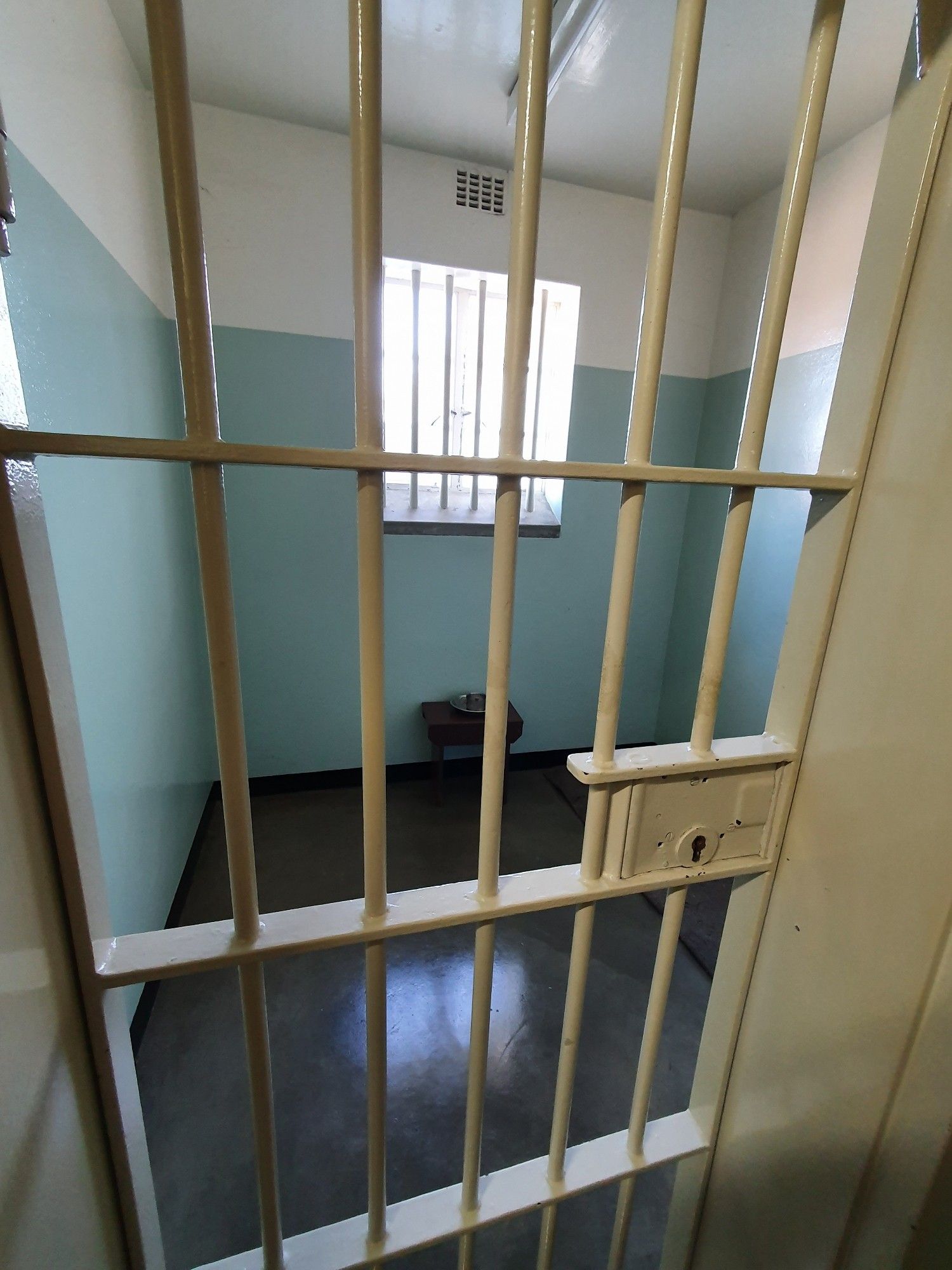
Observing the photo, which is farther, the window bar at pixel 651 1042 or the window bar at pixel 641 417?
the window bar at pixel 651 1042

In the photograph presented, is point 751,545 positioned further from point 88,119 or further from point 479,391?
point 88,119

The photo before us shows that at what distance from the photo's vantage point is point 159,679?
71.2 inches

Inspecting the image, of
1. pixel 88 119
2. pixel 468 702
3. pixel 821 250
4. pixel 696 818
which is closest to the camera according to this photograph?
pixel 696 818

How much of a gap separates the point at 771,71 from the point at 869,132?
53 centimetres

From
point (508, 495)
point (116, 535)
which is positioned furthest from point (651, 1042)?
point (116, 535)

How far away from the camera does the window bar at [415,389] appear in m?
2.39

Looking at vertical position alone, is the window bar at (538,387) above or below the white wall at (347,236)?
below

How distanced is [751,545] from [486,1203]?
238 centimetres

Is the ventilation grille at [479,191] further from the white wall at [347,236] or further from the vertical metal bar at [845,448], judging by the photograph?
Result: the vertical metal bar at [845,448]

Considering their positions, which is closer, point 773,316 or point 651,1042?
point 773,316

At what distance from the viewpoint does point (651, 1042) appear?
2.39 feet

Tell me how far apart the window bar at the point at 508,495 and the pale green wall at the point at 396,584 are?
6.49ft

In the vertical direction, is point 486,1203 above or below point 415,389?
below

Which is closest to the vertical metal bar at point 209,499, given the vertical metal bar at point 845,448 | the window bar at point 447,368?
the vertical metal bar at point 845,448
